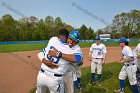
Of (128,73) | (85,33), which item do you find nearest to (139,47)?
(128,73)

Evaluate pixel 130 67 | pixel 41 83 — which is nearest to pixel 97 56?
pixel 130 67

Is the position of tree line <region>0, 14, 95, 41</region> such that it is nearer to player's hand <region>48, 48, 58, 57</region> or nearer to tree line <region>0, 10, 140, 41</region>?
tree line <region>0, 10, 140, 41</region>

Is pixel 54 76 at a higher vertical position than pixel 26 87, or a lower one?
higher

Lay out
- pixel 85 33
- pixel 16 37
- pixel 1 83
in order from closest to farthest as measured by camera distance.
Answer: pixel 1 83 < pixel 16 37 < pixel 85 33

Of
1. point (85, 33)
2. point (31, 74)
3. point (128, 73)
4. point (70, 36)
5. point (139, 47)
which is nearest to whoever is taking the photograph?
point (70, 36)

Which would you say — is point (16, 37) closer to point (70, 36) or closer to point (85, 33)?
point (85, 33)

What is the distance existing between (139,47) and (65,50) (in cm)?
546

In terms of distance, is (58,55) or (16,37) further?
(16,37)

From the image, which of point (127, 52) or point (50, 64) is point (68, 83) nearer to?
point (50, 64)

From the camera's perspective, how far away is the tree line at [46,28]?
197 ft

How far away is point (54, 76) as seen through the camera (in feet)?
14.1

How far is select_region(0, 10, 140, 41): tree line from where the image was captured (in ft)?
197

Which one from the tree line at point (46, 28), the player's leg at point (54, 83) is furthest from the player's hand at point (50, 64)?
the tree line at point (46, 28)

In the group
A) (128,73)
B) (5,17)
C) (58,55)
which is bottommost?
(128,73)
